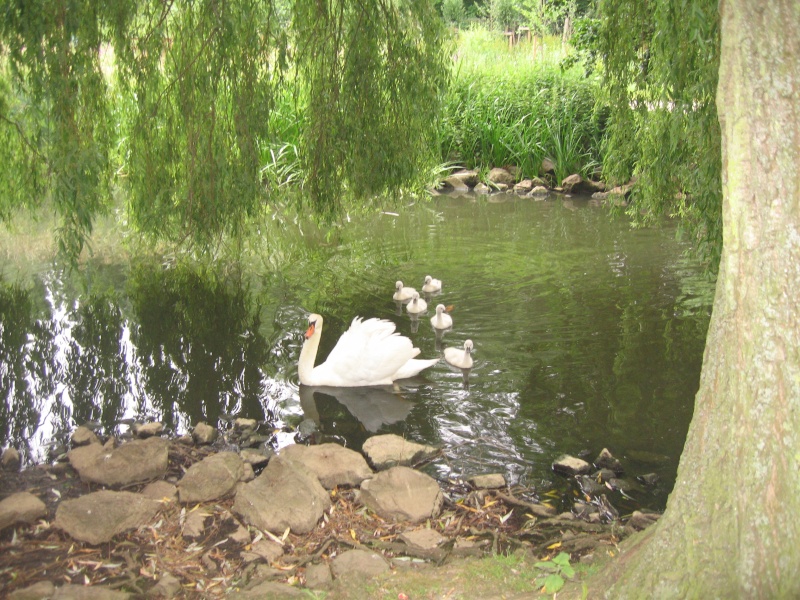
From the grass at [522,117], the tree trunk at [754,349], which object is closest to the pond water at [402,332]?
the tree trunk at [754,349]

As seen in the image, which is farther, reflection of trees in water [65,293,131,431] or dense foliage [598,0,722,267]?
reflection of trees in water [65,293,131,431]

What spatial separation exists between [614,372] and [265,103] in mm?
3872

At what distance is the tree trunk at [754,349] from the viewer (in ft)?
9.37

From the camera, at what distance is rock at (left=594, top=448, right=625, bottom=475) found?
5.39 metres

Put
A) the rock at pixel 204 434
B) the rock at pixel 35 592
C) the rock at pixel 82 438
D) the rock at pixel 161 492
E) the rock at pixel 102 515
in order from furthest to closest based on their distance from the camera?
1. the rock at pixel 204 434
2. the rock at pixel 82 438
3. the rock at pixel 161 492
4. the rock at pixel 102 515
5. the rock at pixel 35 592

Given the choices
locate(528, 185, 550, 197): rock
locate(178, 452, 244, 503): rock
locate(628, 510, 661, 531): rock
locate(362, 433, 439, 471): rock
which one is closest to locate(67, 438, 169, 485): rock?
locate(178, 452, 244, 503): rock

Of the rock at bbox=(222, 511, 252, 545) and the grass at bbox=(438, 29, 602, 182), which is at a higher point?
the grass at bbox=(438, 29, 602, 182)

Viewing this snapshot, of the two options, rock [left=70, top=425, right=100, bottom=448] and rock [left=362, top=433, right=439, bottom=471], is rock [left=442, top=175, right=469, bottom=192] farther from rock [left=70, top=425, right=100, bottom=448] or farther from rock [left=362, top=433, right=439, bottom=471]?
rock [left=70, top=425, right=100, bottom=448]

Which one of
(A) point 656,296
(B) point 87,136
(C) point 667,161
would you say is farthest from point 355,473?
(A) point 656,296

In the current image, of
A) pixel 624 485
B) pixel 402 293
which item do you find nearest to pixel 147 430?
pixel 624 485

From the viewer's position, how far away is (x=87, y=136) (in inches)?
249

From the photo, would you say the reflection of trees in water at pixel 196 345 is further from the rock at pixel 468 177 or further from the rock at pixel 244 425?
the rock at pixel 468 177

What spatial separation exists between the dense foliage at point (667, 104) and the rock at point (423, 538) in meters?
2.83

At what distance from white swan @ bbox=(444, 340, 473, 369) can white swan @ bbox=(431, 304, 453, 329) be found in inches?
32.6
